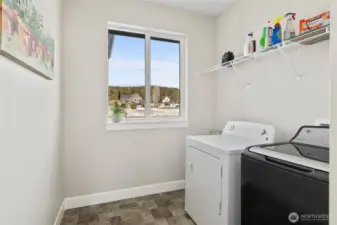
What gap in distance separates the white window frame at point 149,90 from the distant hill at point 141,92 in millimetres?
61

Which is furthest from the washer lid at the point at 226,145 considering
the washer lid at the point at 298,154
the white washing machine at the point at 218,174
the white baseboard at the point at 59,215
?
the white baseboard at the point at 59,215

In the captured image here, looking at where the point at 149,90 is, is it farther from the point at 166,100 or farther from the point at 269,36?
the point at 269,36

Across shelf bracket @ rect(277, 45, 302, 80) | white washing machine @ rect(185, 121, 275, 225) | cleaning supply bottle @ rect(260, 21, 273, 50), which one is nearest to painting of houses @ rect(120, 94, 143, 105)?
white washing machine @ rect(185, 121, 275, 225)

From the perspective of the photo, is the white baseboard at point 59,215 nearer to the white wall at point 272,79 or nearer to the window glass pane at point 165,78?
the window glass pane at point 165,78

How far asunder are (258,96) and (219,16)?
1.39 metres

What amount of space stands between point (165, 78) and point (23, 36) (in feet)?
6.60

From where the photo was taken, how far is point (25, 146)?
1054 mm

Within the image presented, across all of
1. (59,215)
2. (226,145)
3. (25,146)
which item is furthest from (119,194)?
(25,146)

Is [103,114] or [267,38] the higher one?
[267,38]

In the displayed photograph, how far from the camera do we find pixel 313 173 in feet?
3.28

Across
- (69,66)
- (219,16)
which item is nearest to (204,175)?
(69,66)

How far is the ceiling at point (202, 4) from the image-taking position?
249cm

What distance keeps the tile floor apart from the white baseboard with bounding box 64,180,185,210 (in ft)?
0.18

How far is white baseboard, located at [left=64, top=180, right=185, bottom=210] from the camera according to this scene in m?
2.26
